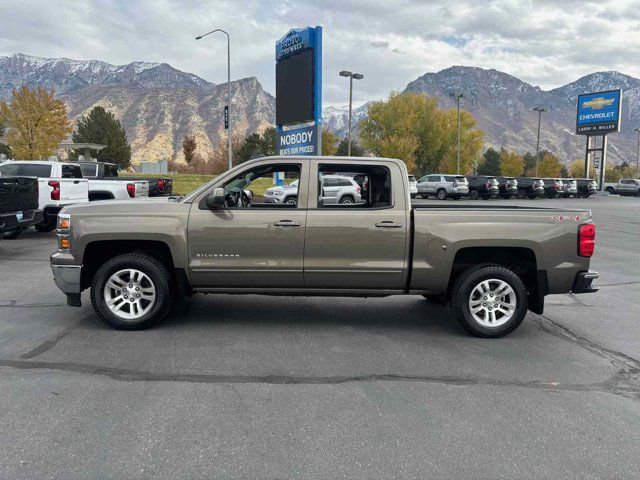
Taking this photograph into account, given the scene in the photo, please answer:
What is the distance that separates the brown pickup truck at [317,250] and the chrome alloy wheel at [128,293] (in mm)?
11

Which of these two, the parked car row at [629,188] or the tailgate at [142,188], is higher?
the parked car row at [629,188]

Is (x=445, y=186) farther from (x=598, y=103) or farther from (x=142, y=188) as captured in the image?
(x=598, y=103)

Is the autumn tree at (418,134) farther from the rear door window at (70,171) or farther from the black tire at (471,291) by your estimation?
the black tire at (471,291)

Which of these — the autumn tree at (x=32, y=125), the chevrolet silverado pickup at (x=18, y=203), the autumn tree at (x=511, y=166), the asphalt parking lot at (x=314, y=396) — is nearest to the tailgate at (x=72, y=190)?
the chevrolet silverado pickup at (x=18, y=203)

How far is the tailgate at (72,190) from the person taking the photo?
503 inches

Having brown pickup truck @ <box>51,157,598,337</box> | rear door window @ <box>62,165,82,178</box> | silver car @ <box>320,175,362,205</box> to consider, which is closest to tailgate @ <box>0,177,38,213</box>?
rear door window @ <box>62,165,82,178</box>

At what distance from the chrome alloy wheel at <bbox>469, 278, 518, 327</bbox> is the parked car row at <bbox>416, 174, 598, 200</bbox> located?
3376cm

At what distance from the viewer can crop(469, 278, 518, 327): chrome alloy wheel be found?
5648 mm

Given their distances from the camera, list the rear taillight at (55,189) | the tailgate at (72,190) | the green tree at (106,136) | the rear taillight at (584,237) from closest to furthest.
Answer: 1. the rear taillight at (584,237)
2. the rear taillight at (55,189)
3. the tailgate at (72,190)
4. the green tree at (106,136)

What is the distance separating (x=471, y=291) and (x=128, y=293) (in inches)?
143

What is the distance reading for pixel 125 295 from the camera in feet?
18.7

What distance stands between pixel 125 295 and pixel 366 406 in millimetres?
3081

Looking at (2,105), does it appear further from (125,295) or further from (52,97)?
(125,295)

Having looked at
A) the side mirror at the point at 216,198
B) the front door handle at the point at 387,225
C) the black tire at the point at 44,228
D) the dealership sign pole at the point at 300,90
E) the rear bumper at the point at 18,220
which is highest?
the dealership sign pole at the point at 300,90
